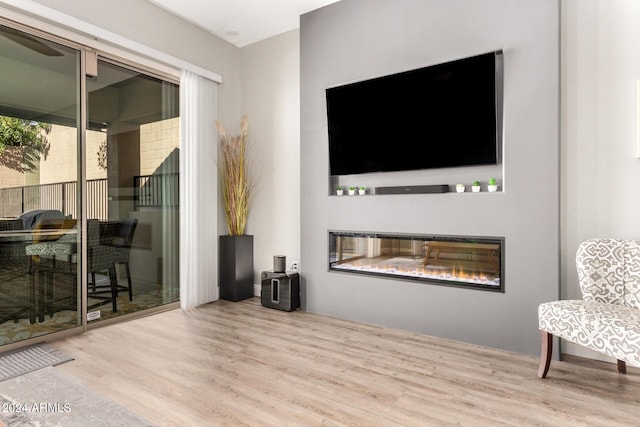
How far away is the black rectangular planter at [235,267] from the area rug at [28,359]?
5.52 ft

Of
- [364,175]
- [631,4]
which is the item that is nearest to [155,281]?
[364,175]

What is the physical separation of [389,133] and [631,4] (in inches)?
69.3

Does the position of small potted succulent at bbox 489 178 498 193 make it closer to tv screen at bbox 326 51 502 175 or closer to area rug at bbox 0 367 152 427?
tv screen at bbox 326 51 502 175

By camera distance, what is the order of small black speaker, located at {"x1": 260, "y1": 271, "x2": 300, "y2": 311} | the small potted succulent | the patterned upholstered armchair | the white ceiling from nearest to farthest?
the patterned upholstered armchair, the small potted succulent, the white ceiling, small black speaker, located at {"x1": 260, "y1": 271, "x2": 300, "y2": 311}

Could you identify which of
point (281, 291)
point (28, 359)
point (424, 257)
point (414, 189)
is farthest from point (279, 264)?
point (28, 359)

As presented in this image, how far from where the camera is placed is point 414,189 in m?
3.02

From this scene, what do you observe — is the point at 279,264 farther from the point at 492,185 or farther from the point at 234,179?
the point at 492,185

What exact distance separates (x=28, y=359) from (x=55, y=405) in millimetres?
797

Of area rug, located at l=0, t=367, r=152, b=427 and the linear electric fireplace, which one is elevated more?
the linear electric fireplace

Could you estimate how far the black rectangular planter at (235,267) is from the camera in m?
4.00

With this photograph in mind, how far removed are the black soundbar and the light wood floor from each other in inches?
45.4

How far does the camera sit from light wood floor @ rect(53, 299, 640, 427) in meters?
1.84

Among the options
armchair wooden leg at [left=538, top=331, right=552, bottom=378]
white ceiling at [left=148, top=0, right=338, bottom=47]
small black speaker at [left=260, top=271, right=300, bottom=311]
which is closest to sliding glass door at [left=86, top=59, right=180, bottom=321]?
white ceiling at [left=148, top=0, right=338, bottom=47]

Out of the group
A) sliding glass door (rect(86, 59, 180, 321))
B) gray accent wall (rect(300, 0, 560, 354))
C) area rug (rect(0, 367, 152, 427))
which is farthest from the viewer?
sliding glass door (rect(86, 59, 180, 321))
